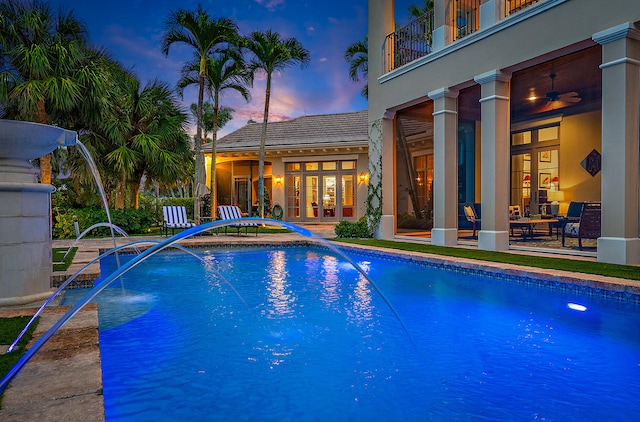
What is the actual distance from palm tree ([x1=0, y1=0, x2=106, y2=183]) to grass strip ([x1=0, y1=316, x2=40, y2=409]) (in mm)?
9954

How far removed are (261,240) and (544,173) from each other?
9060 mm

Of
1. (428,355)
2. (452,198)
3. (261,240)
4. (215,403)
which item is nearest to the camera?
(215,403)

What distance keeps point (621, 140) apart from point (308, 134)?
50.4 feet

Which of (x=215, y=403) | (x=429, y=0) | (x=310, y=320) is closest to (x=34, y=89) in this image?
(x=310, y=320)

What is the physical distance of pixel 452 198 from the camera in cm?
1020

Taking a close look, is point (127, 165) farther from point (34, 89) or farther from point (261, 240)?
point (261, 240)

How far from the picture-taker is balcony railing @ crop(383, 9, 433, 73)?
11352 mm

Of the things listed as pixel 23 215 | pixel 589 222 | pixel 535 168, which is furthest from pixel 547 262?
pixel 535 168

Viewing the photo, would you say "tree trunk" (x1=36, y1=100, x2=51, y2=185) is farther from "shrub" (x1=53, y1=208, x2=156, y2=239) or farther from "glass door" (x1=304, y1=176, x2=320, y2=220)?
"glass door" (x1=304, y1=176, x2=320, y2=220)

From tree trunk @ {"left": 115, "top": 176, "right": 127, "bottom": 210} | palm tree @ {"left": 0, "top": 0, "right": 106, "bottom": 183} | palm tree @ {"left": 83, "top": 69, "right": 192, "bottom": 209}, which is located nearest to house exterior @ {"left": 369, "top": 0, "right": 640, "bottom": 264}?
palm tree @ {"left": 83, "top": 69, "right": 192, "bottom": 209}

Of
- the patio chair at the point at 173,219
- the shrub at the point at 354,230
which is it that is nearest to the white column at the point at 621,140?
the shrub at the point at 354,230

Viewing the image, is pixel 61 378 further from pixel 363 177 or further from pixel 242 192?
pixel 242 192

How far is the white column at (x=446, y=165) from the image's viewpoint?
33.1 feet

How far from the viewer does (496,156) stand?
867 cm
